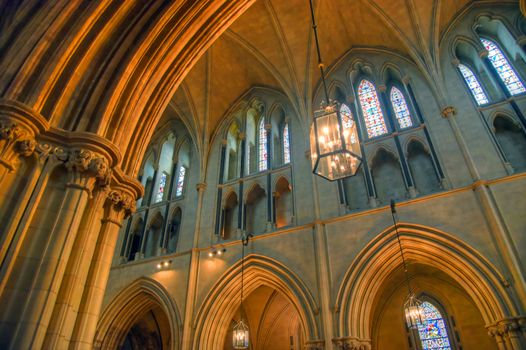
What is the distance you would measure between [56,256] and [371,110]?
36.0 ft

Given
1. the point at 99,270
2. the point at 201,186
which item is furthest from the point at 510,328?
the point at 201,186

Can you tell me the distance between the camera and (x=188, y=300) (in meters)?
11.1

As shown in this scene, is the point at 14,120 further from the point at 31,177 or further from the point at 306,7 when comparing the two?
the point at 306,7

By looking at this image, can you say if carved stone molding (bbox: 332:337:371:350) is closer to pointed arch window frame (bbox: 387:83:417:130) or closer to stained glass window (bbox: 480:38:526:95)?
pointed arch window frame (bbox: 387:83:417:130)

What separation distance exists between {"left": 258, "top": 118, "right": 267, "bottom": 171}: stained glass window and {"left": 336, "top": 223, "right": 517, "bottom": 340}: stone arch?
5579mm

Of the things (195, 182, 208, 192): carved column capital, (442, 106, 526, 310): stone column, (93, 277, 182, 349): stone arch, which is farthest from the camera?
(195, 182, 208, 192): carved column capital

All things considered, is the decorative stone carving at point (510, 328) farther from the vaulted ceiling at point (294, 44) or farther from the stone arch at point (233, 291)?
the vaulted ceiling at point (294, 44)

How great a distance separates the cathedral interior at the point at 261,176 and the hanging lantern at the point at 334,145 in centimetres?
8

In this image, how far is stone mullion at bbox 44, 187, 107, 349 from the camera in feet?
13.6

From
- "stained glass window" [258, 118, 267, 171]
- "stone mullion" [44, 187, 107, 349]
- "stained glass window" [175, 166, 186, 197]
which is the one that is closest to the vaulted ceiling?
"stained glass window" [175, 166, 186, 197]

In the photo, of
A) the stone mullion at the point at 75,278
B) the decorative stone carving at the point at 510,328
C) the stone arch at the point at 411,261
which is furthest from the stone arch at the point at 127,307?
the decorative stone carving at the point at 510,328

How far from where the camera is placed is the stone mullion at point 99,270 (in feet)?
15.2

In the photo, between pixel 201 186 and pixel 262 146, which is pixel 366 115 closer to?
pixel 262 146

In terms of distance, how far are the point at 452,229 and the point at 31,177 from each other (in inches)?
356
